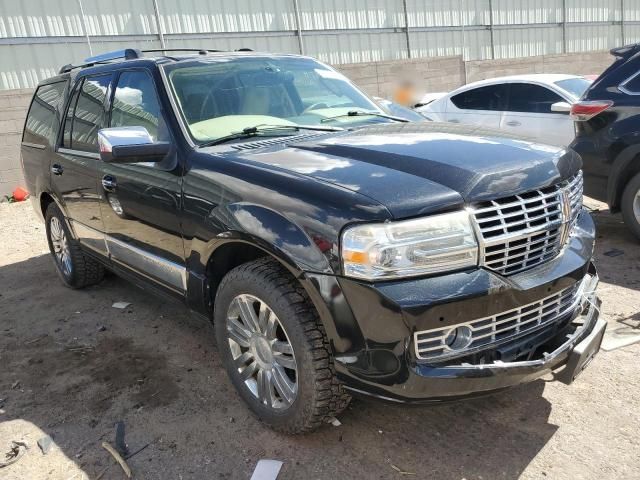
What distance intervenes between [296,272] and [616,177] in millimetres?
3885

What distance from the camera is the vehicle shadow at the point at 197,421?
265 cm

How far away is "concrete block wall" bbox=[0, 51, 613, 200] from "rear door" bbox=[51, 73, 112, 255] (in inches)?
178

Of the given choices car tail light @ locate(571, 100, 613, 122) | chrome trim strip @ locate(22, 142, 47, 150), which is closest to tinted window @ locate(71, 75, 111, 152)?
chrome trim strip @ locate(22, 142, 47, 150)

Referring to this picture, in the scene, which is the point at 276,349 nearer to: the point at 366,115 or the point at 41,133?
the point at 366,115

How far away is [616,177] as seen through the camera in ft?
16.7

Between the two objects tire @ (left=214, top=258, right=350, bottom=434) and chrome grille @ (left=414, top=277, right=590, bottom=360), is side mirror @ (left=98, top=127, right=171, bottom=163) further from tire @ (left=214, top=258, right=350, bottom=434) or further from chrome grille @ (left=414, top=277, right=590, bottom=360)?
chrome grille @ (left=414, top=277, right=590, bottom=360)

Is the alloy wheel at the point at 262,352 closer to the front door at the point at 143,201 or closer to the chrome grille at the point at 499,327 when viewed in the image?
the front door at the point at 143,201

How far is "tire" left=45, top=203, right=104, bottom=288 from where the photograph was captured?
5.03 m

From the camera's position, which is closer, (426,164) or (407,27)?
(426,164)

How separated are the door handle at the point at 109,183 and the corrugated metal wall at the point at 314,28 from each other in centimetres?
823

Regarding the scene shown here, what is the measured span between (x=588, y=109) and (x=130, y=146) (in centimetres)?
413

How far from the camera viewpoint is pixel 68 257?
523 centimetres

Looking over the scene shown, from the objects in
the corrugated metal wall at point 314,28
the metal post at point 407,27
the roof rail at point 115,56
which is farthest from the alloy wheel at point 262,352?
the metal post at point 407,27

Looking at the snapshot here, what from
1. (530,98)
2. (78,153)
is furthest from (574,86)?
(78,153)
